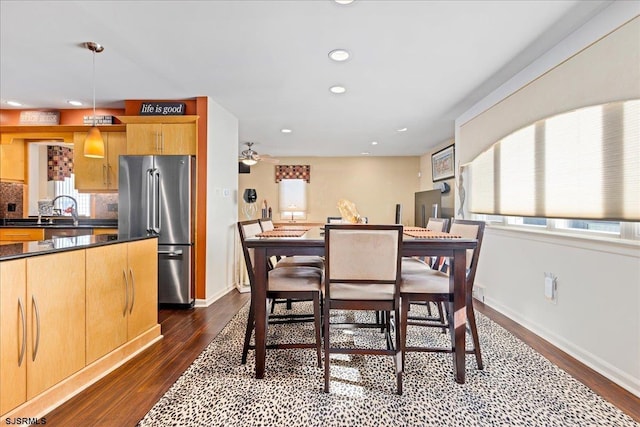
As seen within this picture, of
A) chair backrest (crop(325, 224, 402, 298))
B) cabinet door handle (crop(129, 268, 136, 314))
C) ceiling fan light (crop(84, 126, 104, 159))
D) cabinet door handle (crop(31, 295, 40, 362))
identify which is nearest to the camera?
cabinet door handle (crop(31, 295, 40, 362))

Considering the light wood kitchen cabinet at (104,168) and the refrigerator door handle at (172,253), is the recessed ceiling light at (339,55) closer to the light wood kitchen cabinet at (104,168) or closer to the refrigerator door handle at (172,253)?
the refrigerator door handle at (172,253)

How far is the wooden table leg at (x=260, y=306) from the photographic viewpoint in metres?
1.90

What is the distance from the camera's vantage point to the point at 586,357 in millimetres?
2086

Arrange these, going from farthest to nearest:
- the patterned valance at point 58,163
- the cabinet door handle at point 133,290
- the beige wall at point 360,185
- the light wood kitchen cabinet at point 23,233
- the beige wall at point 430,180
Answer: the beige wall at point 360,185, the beige wall at point 430,180, the patterned valance at point 58,163, the light wood kitchen cabinet at point 23,233, the cabinet door handle at point 133,290

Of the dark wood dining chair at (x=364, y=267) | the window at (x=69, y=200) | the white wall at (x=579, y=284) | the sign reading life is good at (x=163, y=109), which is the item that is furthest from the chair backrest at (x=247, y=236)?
the window at (x=69, y=200)

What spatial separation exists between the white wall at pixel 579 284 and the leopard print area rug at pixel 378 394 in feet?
0.97

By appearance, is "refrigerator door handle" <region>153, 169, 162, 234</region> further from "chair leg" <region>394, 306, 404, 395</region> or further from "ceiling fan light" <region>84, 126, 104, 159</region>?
"chair leg" <region>394, 306, 404, 395</region>

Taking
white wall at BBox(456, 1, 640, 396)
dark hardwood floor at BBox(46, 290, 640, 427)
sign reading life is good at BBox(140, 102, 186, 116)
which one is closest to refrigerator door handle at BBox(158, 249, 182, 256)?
dark hardwood floor at BBox(46, 290, 640, 427)

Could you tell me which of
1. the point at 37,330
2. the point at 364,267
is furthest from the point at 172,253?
the point at 364,267

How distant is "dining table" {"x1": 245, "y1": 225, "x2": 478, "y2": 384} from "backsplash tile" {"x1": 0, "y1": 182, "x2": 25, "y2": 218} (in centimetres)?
461

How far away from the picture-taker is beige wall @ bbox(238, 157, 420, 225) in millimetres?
7527

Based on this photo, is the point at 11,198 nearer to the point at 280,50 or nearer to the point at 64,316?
the point at 64,316

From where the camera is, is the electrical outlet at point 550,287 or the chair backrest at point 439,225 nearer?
the electrical outlet at point 550,287

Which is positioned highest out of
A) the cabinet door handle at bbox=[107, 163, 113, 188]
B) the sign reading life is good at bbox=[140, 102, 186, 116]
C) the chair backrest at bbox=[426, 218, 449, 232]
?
the sign reading life is good at bbox=[140, 102, 186, 116]
